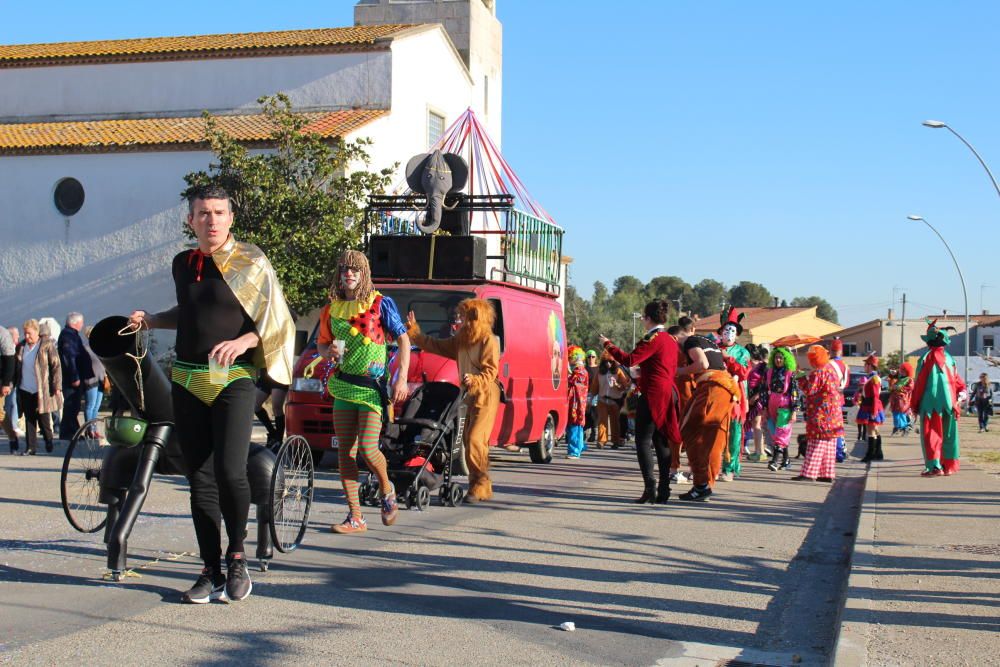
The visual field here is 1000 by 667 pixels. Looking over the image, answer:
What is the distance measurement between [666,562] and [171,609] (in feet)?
11.1

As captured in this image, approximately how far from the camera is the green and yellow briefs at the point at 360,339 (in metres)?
8.67

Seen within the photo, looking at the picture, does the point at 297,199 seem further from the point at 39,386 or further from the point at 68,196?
the point at 39,386

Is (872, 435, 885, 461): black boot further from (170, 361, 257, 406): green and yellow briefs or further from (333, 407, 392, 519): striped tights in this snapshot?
(170, 361, 257, 406): green and yellow briefs

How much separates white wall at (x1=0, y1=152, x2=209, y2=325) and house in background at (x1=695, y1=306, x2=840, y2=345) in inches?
3281

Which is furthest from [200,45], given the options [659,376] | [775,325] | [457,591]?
[775,325]

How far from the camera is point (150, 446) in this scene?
22.1 ft

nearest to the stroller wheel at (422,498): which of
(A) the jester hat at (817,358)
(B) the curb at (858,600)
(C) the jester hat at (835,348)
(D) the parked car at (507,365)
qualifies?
(D) the parked car at (507,365)

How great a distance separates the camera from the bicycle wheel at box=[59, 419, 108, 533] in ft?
25.7

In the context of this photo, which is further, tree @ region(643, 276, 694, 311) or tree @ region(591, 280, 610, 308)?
tree @ region(643, 276, 694, 311)

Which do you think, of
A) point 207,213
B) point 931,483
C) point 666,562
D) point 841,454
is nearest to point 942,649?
point 666,562

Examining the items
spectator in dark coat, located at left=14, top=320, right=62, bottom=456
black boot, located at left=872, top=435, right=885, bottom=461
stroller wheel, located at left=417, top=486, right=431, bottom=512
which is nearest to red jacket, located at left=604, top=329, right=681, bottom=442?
stroller wheel, located at left=417, top=486, right=431, bottom=512

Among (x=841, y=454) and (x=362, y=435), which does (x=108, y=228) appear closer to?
(x=841, y=454)

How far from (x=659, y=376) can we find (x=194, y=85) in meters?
33.6

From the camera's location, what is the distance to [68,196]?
39281 millimetres
